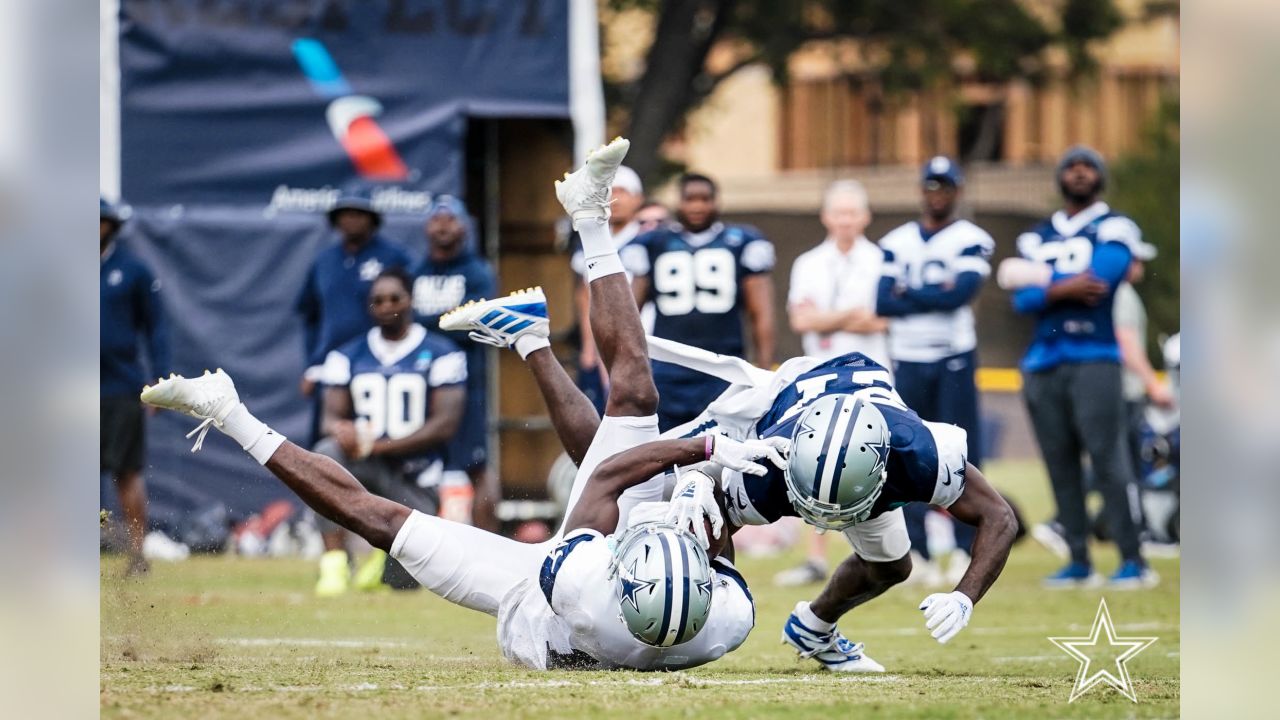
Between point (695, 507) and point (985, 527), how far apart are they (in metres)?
0.98

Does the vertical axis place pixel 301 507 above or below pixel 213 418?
below

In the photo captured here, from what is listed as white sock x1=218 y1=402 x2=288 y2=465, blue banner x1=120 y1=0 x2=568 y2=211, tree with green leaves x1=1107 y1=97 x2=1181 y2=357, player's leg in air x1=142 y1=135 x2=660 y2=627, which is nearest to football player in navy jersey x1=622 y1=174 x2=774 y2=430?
→ blue banner x1=120 y1=0 x2=568 y2=211

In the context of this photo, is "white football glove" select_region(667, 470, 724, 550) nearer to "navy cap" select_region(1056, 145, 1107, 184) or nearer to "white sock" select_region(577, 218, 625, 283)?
"white sock" select_region(577, 218, 625, 283)

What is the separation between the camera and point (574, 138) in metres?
12.0

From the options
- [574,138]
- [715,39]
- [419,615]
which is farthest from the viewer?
[715,39]

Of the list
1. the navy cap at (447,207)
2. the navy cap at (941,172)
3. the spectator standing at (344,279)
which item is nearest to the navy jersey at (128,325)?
the spectator standing at (344,279)

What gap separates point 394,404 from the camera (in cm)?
980

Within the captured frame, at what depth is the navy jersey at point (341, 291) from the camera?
33.9 ft

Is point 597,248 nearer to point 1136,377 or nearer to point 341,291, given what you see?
point 341,291

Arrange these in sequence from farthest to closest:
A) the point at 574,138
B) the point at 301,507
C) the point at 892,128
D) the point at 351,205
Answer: the point at 892,128, the point at 574,138, the point at 301,507, the point at 351,205

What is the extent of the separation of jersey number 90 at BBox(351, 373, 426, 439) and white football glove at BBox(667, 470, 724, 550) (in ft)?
14.4
